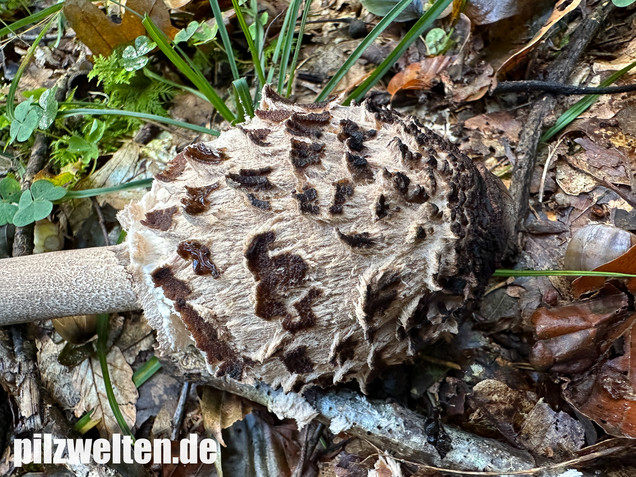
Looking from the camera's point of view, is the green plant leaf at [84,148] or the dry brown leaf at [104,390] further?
the green plant leaf at [84,148]

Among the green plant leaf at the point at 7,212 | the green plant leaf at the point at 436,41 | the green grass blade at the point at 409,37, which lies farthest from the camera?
the green plant leaf at the point at 436,41

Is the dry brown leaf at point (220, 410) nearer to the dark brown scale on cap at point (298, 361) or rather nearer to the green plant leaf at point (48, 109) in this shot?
the dark brown scale on cap at point (298, 361)

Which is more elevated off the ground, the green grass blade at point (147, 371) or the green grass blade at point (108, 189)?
the green grass blade at point (108, 189)

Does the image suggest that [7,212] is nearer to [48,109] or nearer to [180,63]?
[48,109]

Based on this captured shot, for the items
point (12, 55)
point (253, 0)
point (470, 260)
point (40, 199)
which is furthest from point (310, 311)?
point (12, 55)

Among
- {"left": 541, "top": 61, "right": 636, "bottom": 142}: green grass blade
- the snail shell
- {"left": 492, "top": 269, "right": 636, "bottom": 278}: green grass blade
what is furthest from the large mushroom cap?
{"left": 541, "top": 61, "right": 636, "bottom": 142}: green grass blade

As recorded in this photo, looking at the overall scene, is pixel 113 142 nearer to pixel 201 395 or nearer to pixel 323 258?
pixel 201 395

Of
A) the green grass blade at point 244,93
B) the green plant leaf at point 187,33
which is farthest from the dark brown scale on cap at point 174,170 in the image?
the green plant leaf at point 187,33

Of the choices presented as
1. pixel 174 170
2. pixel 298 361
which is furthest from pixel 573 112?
pixel 174 170
